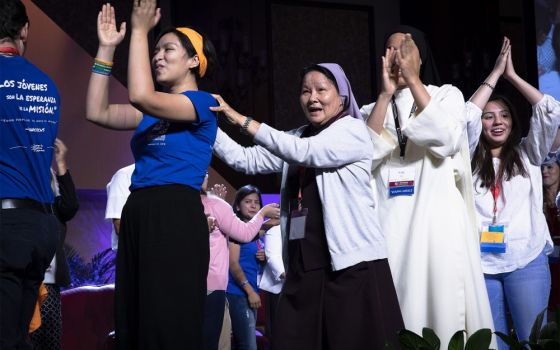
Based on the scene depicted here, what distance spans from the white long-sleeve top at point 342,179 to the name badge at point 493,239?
0.84 meters

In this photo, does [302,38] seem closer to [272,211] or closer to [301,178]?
[272,211]

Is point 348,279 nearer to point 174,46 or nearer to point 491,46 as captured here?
Answer: point 174,46

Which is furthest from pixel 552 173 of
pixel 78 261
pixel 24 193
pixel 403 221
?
pixel 24 193

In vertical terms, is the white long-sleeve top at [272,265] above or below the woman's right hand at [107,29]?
below

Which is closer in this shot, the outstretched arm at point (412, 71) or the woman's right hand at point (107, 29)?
the woman's right hand at point (107, 29)

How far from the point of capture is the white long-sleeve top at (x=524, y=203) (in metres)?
3.59

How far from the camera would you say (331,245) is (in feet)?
9.34

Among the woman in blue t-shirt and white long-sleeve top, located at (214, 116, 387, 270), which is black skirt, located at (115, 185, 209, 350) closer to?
the woman in blue t-shirt

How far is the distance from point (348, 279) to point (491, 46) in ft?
20.0

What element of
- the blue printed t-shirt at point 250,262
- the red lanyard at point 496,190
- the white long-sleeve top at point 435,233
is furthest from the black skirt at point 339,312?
the blue printed t-shirt at point 250,262

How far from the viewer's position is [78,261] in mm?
→ 6676

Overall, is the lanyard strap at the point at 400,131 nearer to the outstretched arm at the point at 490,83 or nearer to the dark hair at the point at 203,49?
the outstretched arm at the point at 490,83

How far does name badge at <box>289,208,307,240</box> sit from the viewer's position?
115 inches

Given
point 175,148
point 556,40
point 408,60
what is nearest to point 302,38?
point 556,40
